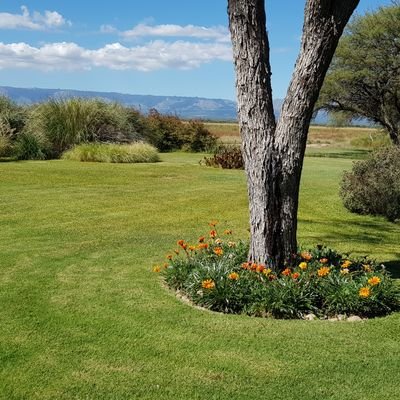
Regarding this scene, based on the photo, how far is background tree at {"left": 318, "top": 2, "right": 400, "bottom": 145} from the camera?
1241 inches

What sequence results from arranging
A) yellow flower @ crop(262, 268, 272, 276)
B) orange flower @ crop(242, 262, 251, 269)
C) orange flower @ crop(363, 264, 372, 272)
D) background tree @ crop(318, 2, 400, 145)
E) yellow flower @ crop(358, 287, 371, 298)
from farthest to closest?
1. background tree @ crop(318, 2, 400, 145)
2. orange flower @ crop(363, 264, 372, 272)
3. orange flower @ crop(242, 262, 251, 269)
4. yellow flower @ crop(262, 268, 272, 276)
5. yellow flower @ crop(358, 287, 371, 298)

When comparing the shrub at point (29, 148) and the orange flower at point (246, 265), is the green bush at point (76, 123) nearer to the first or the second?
the shrub at point (29, 148)

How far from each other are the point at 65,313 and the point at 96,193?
798 centimetres

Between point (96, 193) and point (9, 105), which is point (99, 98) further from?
point (96, 193)

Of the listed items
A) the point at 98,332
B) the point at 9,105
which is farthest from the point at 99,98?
the point at 98,332

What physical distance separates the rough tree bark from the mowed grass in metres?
1.13

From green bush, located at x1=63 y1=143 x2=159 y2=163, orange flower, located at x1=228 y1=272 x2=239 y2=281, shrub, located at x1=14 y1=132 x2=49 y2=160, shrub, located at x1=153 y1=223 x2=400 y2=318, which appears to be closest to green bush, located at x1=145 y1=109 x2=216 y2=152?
green bush, located at x1=63 y1=143 x2=159 y2=163

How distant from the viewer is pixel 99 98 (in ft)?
81.6

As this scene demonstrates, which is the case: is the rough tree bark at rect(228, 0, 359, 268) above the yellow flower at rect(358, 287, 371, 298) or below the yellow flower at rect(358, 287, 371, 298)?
above

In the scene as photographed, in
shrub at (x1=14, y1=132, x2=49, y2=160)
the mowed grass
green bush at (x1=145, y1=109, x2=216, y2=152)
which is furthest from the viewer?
green bush at (x1=145, y1=109, x2=216, y2=152)

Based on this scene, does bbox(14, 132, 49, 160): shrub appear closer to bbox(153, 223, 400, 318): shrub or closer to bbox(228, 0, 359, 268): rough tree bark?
bbox(153, 223, 400, 318): shrub

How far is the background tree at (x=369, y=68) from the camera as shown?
31.5 metres

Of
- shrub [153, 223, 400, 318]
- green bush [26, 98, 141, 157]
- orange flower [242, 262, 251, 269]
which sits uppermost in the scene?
green bush [26, 98, 141, 157]

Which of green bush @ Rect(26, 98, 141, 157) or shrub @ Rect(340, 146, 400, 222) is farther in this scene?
green bush @ Rect(26, 98, 141, 157)
